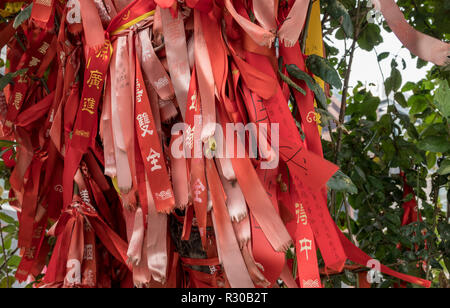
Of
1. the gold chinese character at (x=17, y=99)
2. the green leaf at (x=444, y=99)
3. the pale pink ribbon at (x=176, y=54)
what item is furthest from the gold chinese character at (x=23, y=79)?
the green leaf at (x=444, y=99)

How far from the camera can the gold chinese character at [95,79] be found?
590mm

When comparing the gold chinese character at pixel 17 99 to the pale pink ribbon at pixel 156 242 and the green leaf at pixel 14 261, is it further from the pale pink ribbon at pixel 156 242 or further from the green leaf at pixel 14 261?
the green leaf at pixel 14 261

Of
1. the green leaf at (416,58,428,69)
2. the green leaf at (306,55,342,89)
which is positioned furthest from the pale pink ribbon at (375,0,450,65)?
the green leaf at (416,58,428,69)

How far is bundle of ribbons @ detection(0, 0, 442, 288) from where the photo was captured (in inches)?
19.9

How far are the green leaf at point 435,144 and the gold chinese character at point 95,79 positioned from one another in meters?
0.50

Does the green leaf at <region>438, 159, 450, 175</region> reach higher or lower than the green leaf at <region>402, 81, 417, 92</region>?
lower

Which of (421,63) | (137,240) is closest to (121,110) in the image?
(137,240)

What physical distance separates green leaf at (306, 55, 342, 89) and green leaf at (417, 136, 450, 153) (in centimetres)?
23

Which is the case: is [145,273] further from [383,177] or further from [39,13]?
[383,177]

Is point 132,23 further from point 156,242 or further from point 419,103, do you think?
point 419,103

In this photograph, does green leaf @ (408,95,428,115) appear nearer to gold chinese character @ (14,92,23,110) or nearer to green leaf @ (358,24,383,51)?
green leaf @ (358,24,383,51)

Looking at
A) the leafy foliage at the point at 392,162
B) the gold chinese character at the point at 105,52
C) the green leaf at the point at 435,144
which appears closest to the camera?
the gold chinese character at the point at 105,52

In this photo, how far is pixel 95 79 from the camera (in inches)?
23.2

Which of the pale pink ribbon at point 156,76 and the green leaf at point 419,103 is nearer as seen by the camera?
the pale pink ribbon at point 156,76
